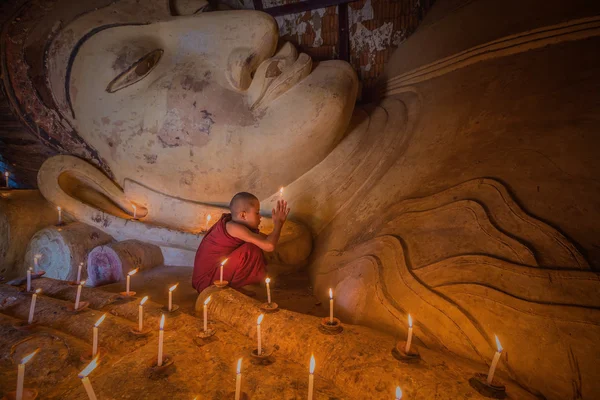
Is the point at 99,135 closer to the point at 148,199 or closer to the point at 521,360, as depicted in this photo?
the point at 148,199

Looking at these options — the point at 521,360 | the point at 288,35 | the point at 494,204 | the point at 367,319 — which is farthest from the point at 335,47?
the point at 521,360

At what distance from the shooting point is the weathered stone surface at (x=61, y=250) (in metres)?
3.76

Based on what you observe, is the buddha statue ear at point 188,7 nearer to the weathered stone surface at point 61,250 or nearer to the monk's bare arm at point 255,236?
the monk's bare arm at point 255,236

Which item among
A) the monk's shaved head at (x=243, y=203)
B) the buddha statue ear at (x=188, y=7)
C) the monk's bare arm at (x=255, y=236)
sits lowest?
the monk's bare arm at (x=255, y=236)

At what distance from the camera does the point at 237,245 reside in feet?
10.5

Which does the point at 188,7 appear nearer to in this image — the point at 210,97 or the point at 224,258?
the point at 210,97

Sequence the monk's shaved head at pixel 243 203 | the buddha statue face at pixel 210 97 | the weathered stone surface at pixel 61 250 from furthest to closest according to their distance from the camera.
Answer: the weathered stone surface at pixel 61 250, the buddha statue face at pixel 210 97, the monk's shaved head at pixel 243 203

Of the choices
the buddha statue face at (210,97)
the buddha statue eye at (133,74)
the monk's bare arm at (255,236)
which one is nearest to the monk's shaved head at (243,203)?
the monk's bare arm at (255,236)

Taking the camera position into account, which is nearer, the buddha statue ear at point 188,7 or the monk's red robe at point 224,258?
the monk's red robe at point 224,258

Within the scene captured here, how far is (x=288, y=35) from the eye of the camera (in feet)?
17.7

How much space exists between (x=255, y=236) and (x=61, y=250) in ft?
8.77

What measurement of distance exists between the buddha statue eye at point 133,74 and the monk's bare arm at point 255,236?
6.64 ft

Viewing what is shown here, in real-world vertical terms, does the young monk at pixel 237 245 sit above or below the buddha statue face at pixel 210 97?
below

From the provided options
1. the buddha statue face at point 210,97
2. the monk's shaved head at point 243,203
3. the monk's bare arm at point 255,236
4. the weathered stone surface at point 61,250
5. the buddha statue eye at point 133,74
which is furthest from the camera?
the weathered stone surface at point 61,250
